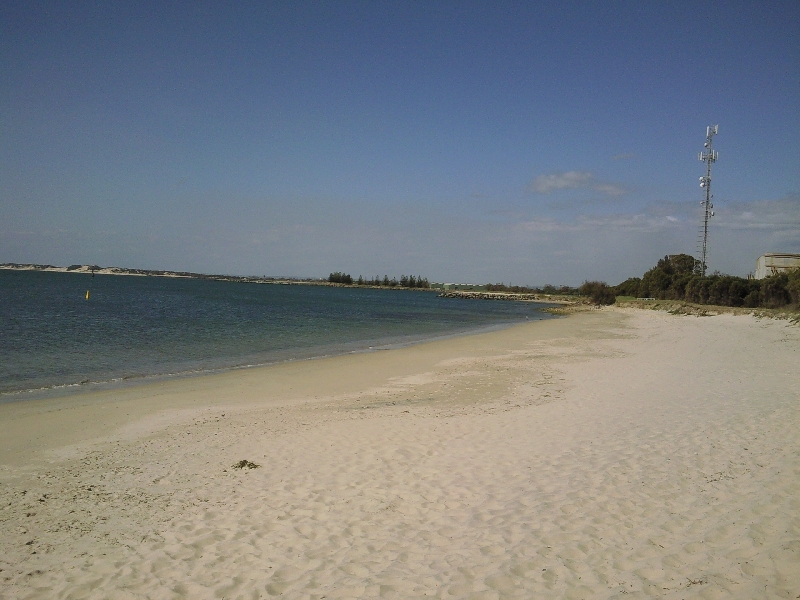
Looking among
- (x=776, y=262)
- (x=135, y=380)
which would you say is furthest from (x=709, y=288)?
(x=135, y=380)

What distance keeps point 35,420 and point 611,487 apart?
10653mm

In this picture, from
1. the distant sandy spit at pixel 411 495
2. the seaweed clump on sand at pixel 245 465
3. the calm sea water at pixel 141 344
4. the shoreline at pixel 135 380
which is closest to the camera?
the distant sandy spit at pixel 411 495

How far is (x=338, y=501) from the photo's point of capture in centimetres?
581

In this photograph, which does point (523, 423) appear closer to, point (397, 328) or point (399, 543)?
point (399, 543)

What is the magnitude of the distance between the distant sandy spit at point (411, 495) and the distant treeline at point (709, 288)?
3528 cm

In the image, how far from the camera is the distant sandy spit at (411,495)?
164 inches

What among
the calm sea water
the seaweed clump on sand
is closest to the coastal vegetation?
the calm sea water

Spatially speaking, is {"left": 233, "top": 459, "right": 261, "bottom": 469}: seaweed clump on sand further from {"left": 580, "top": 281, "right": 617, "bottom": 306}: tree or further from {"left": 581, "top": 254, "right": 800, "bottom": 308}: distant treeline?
{"left": 580, "top": 281, "right": 617, "bottom": 306}: tree

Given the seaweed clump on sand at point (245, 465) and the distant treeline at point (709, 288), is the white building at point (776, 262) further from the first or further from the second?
the seaweed clump on sand at point (245, 465)

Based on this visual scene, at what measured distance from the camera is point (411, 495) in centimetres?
593

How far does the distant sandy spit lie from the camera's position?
418 centimetres

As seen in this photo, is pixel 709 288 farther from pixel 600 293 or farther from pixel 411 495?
pixel 411 495

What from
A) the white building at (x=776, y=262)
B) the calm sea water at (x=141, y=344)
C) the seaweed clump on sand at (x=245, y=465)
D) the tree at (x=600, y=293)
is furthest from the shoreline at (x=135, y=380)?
the tree at (x=600, y=293)

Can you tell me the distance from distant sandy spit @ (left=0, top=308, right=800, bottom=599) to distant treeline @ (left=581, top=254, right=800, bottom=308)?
3528 cm
